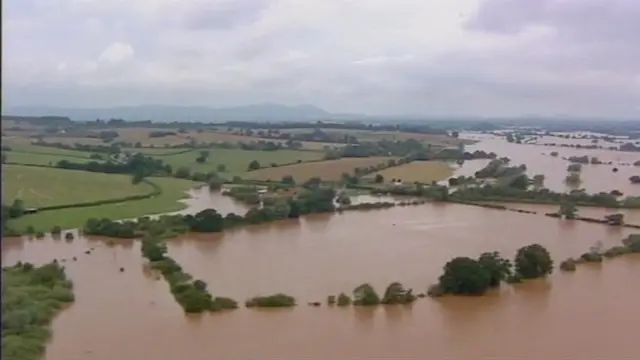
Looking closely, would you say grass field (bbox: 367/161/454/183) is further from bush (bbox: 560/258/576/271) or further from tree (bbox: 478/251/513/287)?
tree (bbox: 478/251/513/287)

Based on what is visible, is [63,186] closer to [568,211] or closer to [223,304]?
[223,304]

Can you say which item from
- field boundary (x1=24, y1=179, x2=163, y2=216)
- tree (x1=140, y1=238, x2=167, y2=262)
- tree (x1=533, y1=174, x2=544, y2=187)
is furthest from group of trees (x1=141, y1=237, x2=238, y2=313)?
tree (x1=533, y1=174, x2=544, y2=187)

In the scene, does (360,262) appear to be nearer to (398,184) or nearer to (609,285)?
(609,285)

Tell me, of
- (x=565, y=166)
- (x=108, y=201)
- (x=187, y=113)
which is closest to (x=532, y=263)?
(x=108, y=201)

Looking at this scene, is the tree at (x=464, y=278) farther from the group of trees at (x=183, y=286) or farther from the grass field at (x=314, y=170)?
the grass field at (x=314, y=170)

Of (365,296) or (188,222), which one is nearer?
(365,296)

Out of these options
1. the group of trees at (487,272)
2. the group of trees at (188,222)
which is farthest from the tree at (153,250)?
the group of trees at (487,272)
